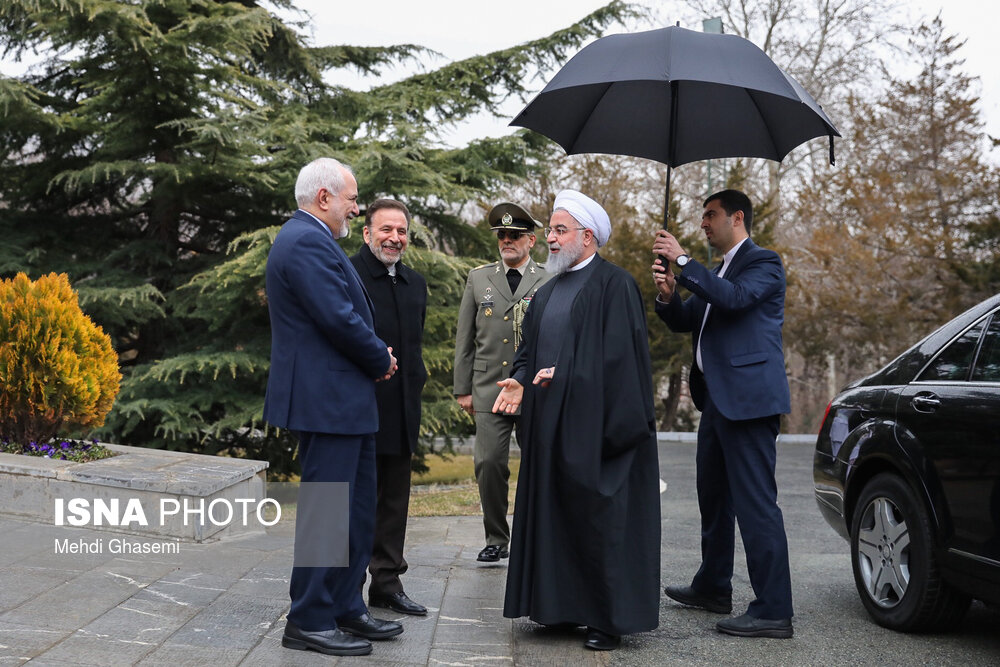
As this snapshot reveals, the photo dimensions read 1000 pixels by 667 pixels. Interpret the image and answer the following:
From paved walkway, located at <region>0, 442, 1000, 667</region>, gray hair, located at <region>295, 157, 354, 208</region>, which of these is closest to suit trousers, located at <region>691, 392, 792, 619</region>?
paved walkway, located at <region>0, 442, 1000, 667</region>

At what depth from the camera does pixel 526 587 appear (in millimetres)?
4309

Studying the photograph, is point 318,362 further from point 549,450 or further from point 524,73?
point 524,73

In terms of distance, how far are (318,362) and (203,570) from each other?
1.90m

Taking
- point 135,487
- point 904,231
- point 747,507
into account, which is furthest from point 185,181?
point 904,231

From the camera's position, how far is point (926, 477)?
4355 millimetres

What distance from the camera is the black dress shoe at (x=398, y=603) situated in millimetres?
4723

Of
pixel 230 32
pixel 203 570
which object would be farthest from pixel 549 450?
pixel 230 32

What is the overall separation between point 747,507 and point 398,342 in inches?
75.6

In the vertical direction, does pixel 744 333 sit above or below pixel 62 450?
above

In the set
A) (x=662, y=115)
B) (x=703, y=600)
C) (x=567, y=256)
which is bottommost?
(x=703, y=600)

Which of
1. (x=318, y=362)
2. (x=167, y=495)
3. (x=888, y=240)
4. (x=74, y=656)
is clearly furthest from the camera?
(x=888, y=240)

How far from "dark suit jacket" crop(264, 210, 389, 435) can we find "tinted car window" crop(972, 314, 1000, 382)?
2634 mm

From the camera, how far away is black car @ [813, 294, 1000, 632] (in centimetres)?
402

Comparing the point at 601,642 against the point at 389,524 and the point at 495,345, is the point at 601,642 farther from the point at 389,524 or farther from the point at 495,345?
the point at 495,345
